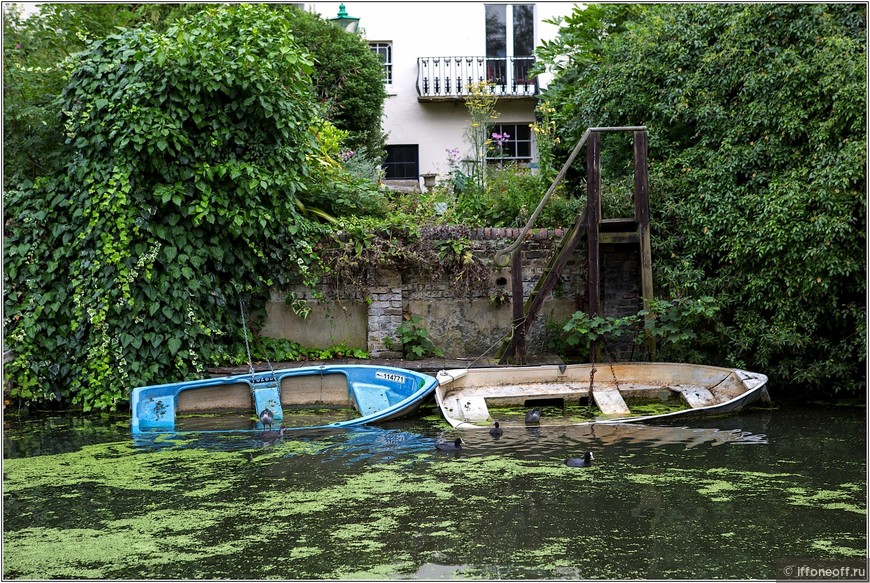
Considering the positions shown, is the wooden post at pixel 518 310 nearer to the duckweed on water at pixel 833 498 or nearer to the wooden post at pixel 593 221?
the wooden post at pixel 593 221

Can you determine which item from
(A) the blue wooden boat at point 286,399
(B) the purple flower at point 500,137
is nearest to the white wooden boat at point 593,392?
(A) the blue wooden boat at point 286,399

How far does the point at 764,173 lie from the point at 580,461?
4924 millimetres

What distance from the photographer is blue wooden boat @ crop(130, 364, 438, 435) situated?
29.6 ft

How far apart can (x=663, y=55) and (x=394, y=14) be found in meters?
11.0

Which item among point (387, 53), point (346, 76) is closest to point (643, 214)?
point (346, 76)

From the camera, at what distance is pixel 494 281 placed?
1134 centimetres

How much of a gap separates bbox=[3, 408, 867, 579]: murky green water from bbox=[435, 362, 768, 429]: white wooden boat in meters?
0.42

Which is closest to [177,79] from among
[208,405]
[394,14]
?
[208,405]

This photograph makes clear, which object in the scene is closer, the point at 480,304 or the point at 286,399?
the point at 286,399

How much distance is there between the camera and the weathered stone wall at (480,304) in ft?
36.8

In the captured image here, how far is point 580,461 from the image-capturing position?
714 cm

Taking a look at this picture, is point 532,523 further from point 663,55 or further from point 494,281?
point 663,55

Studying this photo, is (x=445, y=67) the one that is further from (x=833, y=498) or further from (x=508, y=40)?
(x=833, y=498)

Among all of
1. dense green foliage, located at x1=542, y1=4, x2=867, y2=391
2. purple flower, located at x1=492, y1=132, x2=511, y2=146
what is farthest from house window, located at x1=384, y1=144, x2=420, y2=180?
dense green foliage, located at x1=542, y1=4, x2=867, y2=391
